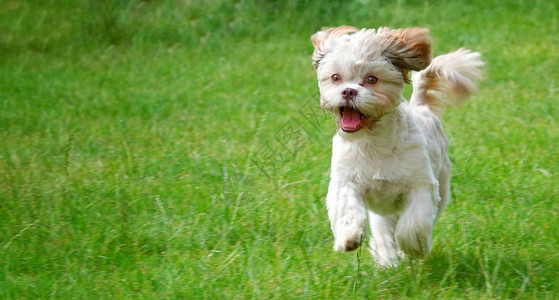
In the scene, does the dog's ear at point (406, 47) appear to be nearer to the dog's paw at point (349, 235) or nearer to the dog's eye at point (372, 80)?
the dog's eye at point (372, 80)

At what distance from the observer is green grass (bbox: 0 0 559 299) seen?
14.0 feet

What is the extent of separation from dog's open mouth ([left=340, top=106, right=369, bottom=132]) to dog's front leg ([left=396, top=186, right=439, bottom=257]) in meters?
0.48

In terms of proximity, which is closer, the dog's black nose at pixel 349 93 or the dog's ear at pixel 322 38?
the dog's black nose at pixel 349 93

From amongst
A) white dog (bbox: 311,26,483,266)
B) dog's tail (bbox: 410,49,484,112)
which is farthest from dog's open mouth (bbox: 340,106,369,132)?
dog's tail (bbox: 410,49,484,112)

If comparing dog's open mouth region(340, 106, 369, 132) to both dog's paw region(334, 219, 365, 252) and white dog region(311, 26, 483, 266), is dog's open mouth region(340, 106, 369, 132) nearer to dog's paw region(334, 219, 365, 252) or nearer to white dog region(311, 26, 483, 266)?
white dog region(311, 26, 483, 266)

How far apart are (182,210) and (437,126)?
5.67 feet

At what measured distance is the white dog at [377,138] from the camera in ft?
13.5

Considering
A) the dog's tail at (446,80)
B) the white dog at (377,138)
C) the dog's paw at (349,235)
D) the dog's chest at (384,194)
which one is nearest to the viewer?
the dog's paw at (349,235)

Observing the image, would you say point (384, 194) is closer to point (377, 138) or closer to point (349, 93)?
point (377, 138)

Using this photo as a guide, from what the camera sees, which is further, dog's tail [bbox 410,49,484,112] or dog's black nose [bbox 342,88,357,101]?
dog's tail [bbox 410,49,484,112]

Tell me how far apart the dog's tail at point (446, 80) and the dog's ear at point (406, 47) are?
0.81m

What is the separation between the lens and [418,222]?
4.18 metres

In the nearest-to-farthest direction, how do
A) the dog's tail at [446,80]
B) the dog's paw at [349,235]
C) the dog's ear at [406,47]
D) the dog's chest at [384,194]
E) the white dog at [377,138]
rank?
1. the dog's paw at [349,235]
2. the white dog at [377,138]
3. the dog's ear at [406,47]
4. the dog's chest at [384,194]
5. the dog's tail at [446,80]

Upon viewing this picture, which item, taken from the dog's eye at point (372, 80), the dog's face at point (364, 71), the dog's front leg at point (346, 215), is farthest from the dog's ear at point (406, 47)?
the dog's front leg at point (346, 215)
